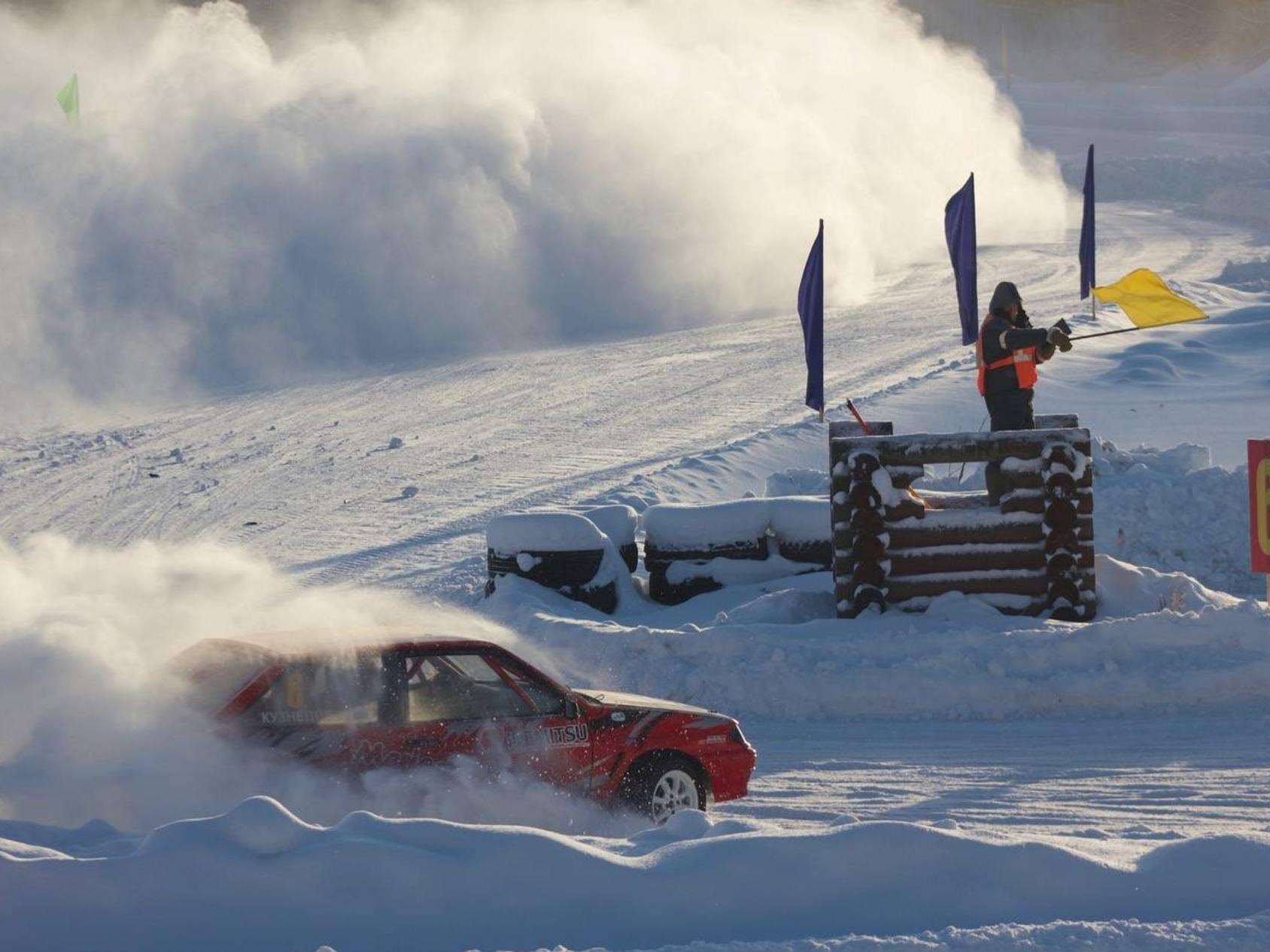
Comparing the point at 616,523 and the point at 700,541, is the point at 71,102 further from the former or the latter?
the point at 700,541

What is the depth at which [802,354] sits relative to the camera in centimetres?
2505

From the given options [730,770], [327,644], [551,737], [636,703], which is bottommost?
[730,770]

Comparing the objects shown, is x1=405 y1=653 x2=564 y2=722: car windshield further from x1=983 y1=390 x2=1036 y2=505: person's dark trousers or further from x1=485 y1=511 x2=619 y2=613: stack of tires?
x1=983 y1=390 x2=1036 y2=505: person's dark trousers

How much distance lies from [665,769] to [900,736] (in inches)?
90.6

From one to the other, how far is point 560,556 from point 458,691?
15.3 feet

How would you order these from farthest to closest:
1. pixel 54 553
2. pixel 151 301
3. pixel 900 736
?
pixel 151 301, pixel 54 553, pixel 900 736

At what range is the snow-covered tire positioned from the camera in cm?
766

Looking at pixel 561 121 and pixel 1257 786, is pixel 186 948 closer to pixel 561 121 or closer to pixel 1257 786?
pixel 1257 786

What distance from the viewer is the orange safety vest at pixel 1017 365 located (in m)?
11.6

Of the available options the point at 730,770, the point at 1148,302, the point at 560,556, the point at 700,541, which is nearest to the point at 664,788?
the point at 730,770

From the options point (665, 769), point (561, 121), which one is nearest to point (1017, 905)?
point (665, 769)

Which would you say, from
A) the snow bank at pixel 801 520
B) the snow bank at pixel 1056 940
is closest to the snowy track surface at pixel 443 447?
the snow bank at pixel 801 520

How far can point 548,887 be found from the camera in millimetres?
5773

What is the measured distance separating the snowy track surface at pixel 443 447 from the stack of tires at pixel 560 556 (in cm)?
83
